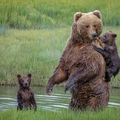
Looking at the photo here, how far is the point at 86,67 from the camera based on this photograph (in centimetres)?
548

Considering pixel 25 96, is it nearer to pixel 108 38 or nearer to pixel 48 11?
pixel 108 38

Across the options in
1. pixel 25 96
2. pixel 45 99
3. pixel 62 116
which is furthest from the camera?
pixel 45 99

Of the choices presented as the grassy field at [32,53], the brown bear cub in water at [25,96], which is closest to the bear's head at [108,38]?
the brown bear cub in water at [25,96]

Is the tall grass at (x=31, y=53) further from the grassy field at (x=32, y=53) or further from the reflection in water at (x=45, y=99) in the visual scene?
the reflection in water at (x=45, y=99)

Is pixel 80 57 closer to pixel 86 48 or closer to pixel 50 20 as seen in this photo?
pixel 86 48

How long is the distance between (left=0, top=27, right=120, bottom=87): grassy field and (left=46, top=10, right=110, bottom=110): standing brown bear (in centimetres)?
412

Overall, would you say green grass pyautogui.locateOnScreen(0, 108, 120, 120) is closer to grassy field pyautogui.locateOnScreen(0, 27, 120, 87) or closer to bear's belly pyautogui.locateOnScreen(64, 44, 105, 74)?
bear's belly pyautogui.locateOnScreen(64, 44, 105, 74)

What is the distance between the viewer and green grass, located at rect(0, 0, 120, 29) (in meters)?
16.0

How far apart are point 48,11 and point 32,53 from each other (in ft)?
20.0

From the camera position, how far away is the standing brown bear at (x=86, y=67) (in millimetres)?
5434

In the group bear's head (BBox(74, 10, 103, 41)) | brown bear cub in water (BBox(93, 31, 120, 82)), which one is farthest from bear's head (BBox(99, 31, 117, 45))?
bear's head (BBox(74, 10, 103, 41))

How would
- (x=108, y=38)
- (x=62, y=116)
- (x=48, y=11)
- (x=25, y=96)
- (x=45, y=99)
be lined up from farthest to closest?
(x=48, y=11) → (x=45, y=99) → (x=25, y=96) → (x=108, y=38) → (x=62, y=116)

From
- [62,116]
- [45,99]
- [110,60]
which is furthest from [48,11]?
[62,116]

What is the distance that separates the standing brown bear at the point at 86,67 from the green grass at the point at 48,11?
10.2m
